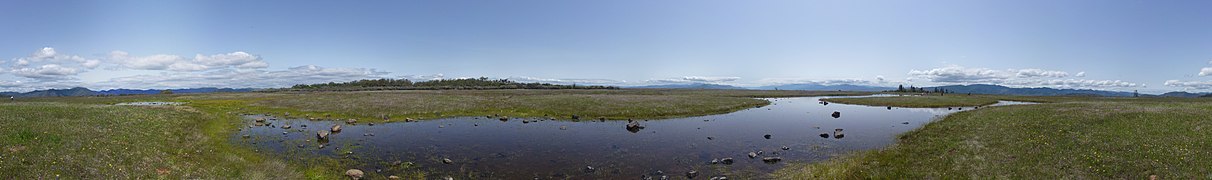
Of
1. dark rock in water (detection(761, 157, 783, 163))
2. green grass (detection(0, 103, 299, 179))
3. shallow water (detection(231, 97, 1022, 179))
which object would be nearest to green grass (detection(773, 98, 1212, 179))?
dark rock in water (detection(761, 157, 783, 163))

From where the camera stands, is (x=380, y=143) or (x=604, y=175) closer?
(x=604, y=175)

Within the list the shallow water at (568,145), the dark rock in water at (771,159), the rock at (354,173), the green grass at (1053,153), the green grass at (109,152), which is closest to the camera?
the green grass at (109,152)

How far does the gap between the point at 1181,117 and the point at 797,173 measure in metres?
27.1

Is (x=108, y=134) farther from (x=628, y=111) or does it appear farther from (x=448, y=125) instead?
(x=628, y=111)

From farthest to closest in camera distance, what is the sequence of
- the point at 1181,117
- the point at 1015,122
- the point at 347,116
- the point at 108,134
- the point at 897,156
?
the point at 347,116 → the point at 1015,122 → the point at 1181,117 → the point at 897,156 → the point at 108,134

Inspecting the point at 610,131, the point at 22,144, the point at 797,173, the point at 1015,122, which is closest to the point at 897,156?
the point at 797,173

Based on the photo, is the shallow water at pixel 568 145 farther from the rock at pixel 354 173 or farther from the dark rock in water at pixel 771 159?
the rock at pixel 354 173

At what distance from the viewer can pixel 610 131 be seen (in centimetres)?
3906

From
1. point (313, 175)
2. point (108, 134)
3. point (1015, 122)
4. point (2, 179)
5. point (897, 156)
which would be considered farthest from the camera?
point (1015, 122)

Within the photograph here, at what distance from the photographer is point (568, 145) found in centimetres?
3114

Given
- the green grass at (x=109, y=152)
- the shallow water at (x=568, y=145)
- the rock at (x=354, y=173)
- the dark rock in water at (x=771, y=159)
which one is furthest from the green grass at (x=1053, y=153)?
the green grass at (x=109, y=152)

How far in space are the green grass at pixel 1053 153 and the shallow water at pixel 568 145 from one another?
131 inches

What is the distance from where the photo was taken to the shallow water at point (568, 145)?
23.6m

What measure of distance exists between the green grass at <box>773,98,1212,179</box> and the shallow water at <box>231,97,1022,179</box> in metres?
3.32
